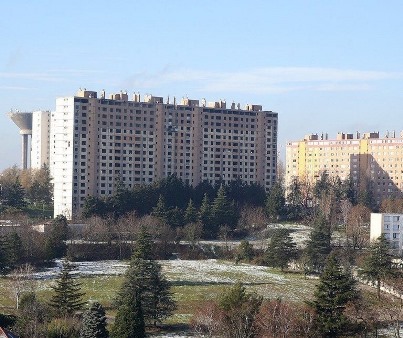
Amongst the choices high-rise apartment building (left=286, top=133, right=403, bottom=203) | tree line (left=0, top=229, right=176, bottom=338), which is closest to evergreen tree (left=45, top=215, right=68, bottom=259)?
tree line (left=0, top=229, right=176, bottom=338)

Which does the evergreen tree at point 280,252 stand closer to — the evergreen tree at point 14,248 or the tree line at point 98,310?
the tree line at point 98,310

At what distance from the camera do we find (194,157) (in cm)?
11475

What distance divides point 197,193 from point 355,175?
43101 mm

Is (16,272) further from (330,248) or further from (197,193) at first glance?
(197,193)

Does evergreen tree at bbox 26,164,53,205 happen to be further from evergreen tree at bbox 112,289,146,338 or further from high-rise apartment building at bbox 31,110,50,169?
evergreen tree at bbox 112,289,146,338

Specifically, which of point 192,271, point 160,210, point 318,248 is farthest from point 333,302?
point 160,210

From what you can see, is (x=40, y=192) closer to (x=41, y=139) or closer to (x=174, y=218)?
(x=174, y=218)

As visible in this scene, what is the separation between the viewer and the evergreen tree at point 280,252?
243 ft

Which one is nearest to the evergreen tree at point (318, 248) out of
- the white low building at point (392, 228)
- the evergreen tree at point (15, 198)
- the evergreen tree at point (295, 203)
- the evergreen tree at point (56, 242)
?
the white low building at point (392, 228)

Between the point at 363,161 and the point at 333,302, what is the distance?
9443cm

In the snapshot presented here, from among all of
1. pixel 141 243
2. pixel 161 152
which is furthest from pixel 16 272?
pixel 161 152

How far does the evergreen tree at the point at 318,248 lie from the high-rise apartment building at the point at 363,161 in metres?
56.9

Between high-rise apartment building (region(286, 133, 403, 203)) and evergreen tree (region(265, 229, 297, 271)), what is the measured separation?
58838 mm

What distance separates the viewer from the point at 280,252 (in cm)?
7394
